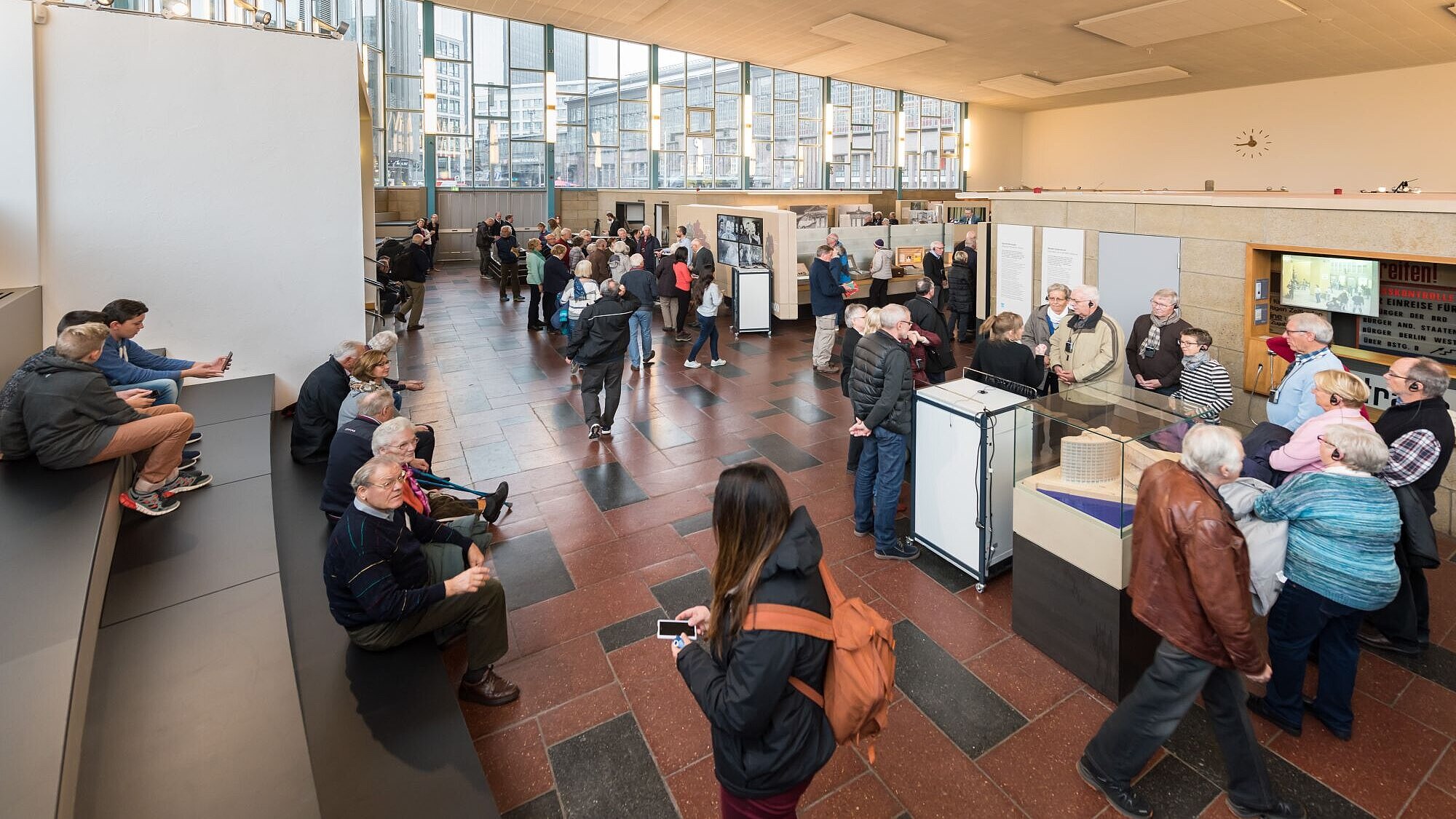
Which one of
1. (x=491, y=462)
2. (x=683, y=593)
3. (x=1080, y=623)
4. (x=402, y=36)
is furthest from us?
(x=402, y=36)

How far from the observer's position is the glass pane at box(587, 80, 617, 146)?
19.3 meters

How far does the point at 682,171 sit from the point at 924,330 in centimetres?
1655

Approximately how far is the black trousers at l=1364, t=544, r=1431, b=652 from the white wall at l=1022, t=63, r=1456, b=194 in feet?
61.8

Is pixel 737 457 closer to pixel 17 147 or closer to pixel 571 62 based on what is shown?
pixel 17 147

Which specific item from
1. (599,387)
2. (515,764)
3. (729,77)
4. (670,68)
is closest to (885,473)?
(515,764)

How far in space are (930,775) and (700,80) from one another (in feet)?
67.8

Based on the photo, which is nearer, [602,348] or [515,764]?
[515,764]

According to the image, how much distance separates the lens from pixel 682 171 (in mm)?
20750

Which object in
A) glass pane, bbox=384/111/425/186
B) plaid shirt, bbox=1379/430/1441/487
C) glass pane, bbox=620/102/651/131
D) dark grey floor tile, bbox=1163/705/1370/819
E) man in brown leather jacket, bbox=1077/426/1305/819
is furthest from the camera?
glass pane, bbox=620/102/651/131

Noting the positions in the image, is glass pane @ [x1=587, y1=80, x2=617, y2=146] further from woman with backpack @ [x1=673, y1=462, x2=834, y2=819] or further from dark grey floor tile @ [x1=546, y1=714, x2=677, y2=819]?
woman with backpack @ [x1=673, y1=462, x2=834, y2=819]

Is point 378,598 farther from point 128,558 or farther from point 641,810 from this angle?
point 128,558

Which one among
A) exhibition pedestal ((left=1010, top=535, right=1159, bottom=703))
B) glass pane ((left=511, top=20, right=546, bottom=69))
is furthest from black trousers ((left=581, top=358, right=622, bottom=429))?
glass pane ((left=511, top=20, right=546, bottom=69))

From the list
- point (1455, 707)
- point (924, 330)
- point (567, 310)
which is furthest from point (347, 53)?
point (1455, 707)

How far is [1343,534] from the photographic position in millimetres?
2508
